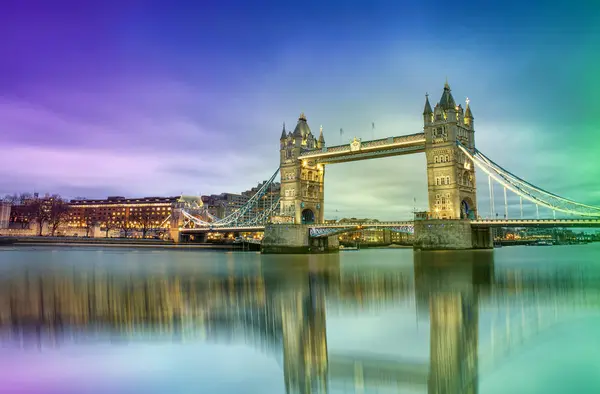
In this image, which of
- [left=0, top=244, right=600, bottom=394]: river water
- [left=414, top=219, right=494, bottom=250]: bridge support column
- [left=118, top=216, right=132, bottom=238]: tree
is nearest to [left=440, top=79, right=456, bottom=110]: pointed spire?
[left=414, top=219, right=494, bottom=250]: bridge support column

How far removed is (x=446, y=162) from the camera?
164 ft

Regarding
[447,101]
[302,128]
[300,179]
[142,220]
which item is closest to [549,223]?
[447,101]

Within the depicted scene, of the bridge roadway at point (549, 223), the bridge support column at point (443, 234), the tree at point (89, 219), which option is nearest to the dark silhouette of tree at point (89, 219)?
the tree at point (89, 219)

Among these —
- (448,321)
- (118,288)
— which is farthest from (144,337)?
(118,288)

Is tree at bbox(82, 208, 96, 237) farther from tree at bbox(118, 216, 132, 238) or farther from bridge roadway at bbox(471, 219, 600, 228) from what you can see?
bridge roadway at bbox(471, 219, 600, 228)

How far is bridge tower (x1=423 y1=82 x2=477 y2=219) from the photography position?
49625 millimetres

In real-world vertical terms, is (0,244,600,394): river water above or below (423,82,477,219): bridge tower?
below

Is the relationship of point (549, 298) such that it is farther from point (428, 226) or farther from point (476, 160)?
point (476, 160)

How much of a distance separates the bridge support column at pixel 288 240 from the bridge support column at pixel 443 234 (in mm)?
14847

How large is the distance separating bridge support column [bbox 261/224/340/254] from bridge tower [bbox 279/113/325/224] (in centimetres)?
324

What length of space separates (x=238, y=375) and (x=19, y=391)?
8.75ft

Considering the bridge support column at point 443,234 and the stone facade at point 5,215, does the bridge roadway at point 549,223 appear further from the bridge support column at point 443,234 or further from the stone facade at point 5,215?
the stone facade at point 5,215

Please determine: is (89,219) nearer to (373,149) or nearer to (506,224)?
(373,149)

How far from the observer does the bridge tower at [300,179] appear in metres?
62.3
